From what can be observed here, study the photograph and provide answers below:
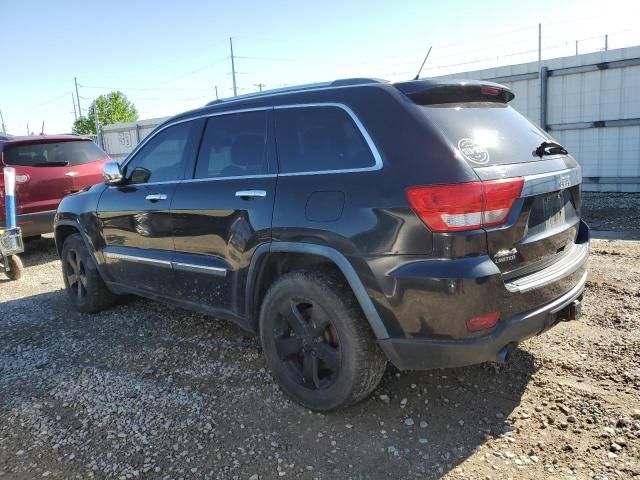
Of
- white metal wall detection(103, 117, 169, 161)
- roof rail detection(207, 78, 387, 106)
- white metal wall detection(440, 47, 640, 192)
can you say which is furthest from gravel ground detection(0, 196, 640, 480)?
white metal wall detection(103, 117, 169, 161)

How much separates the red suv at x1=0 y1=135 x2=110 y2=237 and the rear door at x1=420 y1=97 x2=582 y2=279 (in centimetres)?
692

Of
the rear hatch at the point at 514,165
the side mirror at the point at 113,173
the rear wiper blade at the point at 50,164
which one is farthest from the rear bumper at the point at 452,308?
the rear wiper blade at the point at 50,164

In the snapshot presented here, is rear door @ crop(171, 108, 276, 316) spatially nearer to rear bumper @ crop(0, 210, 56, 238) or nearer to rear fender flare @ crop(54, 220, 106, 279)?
rear fender flare @ crop(54, 220, 106, 279)

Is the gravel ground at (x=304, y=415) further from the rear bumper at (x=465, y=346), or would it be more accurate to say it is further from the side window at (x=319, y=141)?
the side window at (x=319, y=141)

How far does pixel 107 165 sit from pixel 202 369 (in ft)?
6.46

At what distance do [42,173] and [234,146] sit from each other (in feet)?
18.4

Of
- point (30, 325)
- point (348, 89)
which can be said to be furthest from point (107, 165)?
point (348, 89)

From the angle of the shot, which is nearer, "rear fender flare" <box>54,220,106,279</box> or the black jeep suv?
the black jeep suv

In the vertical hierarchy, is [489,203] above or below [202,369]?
above

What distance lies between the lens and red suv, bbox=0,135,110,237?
7.70 m

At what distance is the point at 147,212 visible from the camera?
417 cm

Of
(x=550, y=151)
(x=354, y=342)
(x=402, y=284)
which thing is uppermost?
(x=550, y=151)

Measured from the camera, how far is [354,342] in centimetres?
280

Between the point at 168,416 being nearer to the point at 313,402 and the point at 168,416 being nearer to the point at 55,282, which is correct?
the point at 313,402
